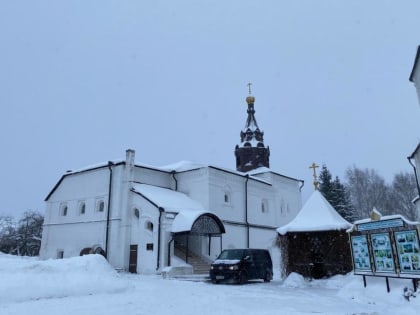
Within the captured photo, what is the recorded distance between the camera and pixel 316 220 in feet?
52.9

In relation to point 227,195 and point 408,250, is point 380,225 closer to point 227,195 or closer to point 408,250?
point 408,250

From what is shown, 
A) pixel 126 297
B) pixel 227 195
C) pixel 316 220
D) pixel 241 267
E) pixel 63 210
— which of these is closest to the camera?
pixel 126 297

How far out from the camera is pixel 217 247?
26312 millimetres

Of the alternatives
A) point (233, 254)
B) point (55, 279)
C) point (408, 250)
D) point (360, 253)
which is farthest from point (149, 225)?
point (408, 250)

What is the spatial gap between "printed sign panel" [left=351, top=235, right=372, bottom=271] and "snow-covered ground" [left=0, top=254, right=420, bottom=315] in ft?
1.48

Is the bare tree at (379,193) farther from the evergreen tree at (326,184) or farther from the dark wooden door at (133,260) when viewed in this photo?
the dark wooden door at (133,260)

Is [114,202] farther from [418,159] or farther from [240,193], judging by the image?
[418,159]

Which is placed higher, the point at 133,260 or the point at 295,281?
the point at 133,260

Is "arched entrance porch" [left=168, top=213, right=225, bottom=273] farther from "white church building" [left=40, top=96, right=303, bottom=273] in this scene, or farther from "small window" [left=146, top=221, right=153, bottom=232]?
"small window" [left=146, top=221, right=153, bottom=232]

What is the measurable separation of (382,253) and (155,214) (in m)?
14.6

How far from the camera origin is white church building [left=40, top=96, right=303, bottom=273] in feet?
73.7

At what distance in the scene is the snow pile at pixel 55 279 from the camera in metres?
9.05

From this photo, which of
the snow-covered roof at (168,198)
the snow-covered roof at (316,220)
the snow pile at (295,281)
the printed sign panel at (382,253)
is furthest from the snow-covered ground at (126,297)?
the snow-covered roof at (168,198)

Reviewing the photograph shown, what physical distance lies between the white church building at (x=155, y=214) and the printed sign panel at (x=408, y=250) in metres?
13.1
